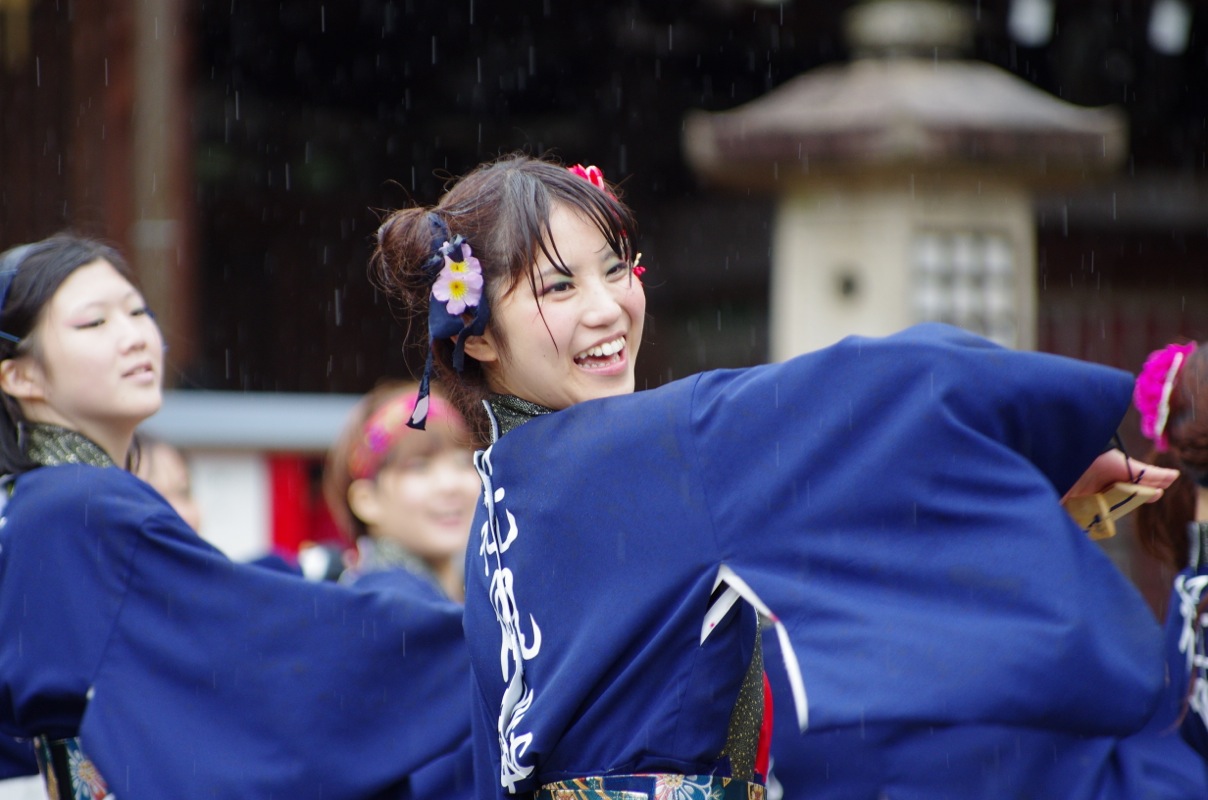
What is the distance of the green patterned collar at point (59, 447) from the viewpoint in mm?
3035

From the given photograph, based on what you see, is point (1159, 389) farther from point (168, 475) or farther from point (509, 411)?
point (168, 475)

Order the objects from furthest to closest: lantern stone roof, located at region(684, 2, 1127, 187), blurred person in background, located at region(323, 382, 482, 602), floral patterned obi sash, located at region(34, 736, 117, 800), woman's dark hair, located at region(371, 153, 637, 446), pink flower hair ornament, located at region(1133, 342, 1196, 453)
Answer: lantern stone roof, located at region(684, 2, 1127, 187)
blurred person in background, located at region(323, 382, 482, 602)
pink flower hair ornament, located at region(1133, 342, 1196, 453)
floral patterned obi sash, located at region(34, 736, 117, 800)
woman's dark hair, located at region(371, 153, 637, 446)

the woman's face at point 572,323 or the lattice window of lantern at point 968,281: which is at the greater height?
the woman's face at point 572,323

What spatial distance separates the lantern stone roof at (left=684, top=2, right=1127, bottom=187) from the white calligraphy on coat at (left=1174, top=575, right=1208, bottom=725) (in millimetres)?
3111

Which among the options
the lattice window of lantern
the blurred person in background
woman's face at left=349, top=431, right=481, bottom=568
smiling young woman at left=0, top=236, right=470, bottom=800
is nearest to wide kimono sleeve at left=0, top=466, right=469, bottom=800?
smiling young woman at left=0, top=236, right=470, bottom=800

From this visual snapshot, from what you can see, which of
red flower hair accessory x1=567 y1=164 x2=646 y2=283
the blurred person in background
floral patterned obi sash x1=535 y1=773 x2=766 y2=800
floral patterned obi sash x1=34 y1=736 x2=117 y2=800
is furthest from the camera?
the blurred person in background

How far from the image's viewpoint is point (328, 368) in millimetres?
8906

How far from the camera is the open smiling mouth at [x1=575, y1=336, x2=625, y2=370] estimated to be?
219 centimetres

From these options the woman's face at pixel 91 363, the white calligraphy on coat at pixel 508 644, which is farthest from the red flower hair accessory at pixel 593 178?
the woman's face at pixel 91 363

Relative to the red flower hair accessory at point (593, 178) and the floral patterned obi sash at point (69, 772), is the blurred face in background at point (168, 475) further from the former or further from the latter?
the red flower hair accessory at point (593, 178)

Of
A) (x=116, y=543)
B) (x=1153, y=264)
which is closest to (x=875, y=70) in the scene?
(x=1153, y=264)

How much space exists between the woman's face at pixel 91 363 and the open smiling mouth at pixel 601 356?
1317 mm

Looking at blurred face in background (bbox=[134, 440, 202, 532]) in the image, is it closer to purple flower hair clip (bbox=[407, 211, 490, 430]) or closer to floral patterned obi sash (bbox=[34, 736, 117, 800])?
floral patterned obi sash (bbox=[34, 736, 117, 800])

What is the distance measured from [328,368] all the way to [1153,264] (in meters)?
4.96
